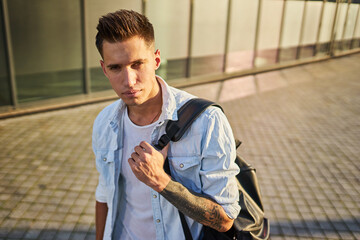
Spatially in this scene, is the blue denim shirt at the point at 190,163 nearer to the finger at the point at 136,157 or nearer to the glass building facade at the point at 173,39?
the finger at the point at 136,157

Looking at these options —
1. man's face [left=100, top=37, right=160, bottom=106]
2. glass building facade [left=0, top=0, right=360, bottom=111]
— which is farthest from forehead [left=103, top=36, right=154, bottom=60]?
glass building facade [left=0, top=0, right=360, bottom=111]

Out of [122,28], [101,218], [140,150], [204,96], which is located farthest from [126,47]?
[204,96]

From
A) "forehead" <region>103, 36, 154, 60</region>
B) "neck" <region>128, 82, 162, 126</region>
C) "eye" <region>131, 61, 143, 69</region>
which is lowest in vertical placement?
"neck" <region>128, 82, 162, 126</region>

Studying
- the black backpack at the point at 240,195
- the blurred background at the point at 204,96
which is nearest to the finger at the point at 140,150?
the black backpack at the point at 240,195

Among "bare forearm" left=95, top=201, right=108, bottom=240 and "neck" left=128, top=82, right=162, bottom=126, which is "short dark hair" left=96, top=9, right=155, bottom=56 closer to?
"neck" left=128, top=82, right=162, bottom=126

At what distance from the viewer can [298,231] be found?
3.75 m

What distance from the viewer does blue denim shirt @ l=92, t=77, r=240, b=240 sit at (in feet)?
5.37

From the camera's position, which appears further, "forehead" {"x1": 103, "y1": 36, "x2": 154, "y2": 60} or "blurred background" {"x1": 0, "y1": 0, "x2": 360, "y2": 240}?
"blurred background" {"x1": 0, "y1": 0, "x2": 360, "y2": 240}

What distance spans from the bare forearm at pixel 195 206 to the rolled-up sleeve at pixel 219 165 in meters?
0.04

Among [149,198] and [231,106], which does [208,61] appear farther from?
[149,198]

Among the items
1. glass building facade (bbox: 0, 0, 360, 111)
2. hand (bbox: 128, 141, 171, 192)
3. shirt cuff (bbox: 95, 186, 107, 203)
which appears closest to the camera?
hand (bbox: 128, 141, 171, 192)

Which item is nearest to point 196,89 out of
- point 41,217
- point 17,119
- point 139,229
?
point 17,119

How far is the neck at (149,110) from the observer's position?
1.89m

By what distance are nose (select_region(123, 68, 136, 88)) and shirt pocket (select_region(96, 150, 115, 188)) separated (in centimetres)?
42
